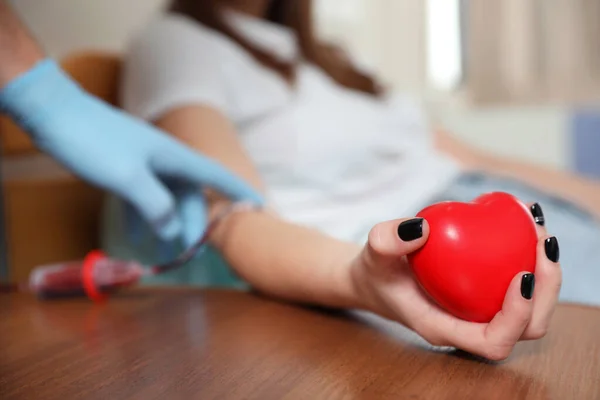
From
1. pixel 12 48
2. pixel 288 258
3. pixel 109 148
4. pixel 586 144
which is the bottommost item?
pixel 586 144

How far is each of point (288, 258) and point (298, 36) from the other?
0.71m

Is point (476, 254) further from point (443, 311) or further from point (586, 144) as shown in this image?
point (586, 144)

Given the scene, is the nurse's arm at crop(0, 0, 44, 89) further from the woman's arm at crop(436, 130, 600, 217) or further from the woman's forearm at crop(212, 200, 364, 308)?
the woman's arm at crop(436, 130, 600, 217)

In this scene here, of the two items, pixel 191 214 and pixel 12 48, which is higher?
pixel 12 48

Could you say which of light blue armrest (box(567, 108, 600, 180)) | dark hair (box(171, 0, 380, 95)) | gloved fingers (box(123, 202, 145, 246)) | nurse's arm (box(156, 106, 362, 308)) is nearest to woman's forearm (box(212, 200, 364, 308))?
nurse's arm (box(156, 106, 362, 308))

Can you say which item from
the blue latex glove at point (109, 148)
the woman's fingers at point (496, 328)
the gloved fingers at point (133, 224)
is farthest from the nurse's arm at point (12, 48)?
the woman's fingers at point (496, 328)

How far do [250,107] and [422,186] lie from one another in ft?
0.93

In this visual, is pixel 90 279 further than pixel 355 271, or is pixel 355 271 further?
pixel 90 279

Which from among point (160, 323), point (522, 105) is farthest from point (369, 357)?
point (522, 105)

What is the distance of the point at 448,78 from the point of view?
2137 millimetres

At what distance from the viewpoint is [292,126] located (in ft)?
3.18

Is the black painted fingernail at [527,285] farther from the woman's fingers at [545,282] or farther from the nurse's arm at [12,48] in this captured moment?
the nurse's arm at [12,48]

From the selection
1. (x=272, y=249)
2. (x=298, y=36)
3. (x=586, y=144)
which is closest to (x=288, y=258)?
(x=272, y=249)

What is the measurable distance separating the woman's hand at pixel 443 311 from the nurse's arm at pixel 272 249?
0.23ft
